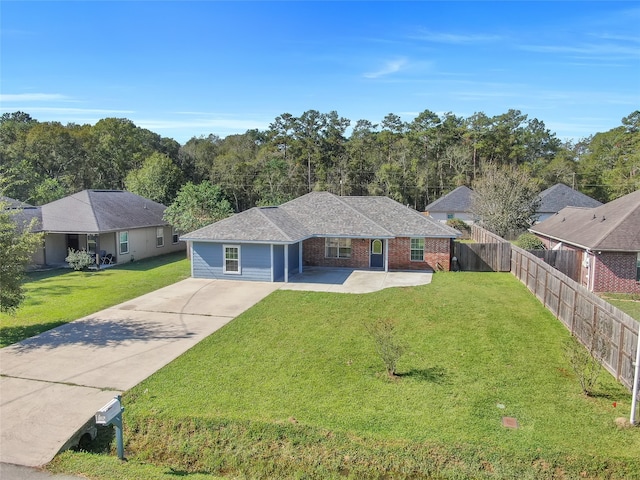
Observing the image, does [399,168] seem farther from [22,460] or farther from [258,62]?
[22,460]

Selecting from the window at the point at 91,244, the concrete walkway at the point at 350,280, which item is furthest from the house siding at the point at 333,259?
the window at the point at 91,244

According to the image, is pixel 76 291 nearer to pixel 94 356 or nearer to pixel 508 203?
pixel 94 356

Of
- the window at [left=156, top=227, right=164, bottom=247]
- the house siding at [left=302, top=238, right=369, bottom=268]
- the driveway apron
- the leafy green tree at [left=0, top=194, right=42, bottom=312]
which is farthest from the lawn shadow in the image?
the window at [left=156, top=227, right=164, bottom=247]

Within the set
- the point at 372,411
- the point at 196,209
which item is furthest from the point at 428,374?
the point at 196,209

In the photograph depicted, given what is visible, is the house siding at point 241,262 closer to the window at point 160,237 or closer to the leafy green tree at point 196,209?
the leafy green tree at point 196,209

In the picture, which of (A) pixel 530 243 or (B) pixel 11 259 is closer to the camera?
(B) pixel 11 259

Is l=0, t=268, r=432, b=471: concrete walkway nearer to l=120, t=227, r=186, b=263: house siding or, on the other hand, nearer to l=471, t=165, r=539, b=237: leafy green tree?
l=120, t=227, r=186, b=263: house siding

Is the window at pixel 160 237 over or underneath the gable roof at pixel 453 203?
underneath
